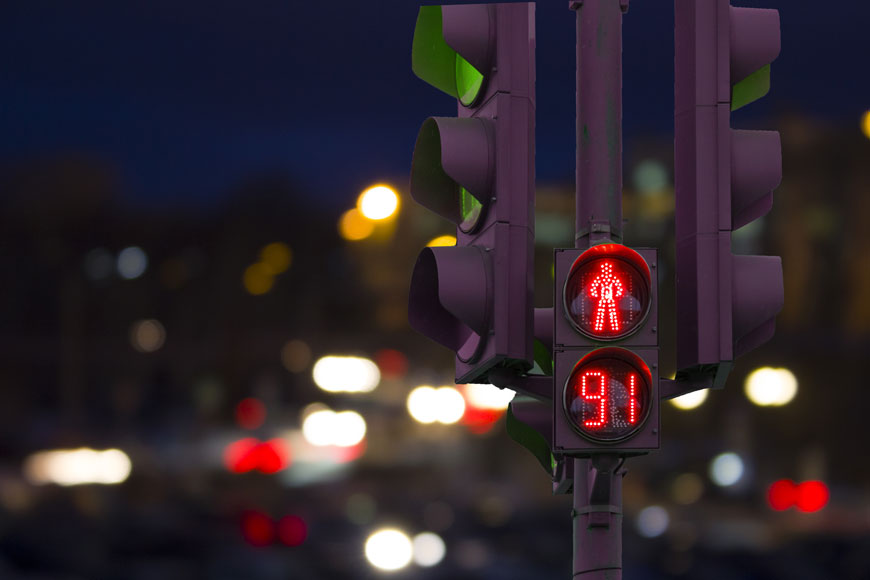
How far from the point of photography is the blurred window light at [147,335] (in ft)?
302

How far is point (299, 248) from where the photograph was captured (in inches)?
2997

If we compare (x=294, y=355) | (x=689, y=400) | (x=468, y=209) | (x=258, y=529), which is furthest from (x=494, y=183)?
(x=294, y=355)

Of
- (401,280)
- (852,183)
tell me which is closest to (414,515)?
(401,280)

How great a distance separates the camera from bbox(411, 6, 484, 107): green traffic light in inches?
218

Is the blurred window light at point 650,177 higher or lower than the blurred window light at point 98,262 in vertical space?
higher

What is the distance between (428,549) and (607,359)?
25.0 meters

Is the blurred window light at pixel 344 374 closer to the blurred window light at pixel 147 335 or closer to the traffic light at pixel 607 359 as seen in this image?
the blurred window light at pixel 147 335

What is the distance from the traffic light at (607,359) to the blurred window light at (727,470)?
149 feet

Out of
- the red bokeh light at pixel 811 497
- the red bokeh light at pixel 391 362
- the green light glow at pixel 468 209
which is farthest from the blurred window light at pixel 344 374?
the green light glow at pixel 468 209

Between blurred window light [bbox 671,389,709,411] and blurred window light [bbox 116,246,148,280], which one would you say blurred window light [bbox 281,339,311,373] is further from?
blurred window light [bbox 671,389,709,411]

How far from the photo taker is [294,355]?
266ft

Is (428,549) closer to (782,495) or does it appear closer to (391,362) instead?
(782,495)

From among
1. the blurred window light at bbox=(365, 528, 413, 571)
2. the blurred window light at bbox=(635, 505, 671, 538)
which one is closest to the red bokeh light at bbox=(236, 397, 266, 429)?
the blurred window light at bbox=(635, 505, 671, 538)

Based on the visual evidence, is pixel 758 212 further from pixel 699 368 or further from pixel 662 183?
pixel 662 183
